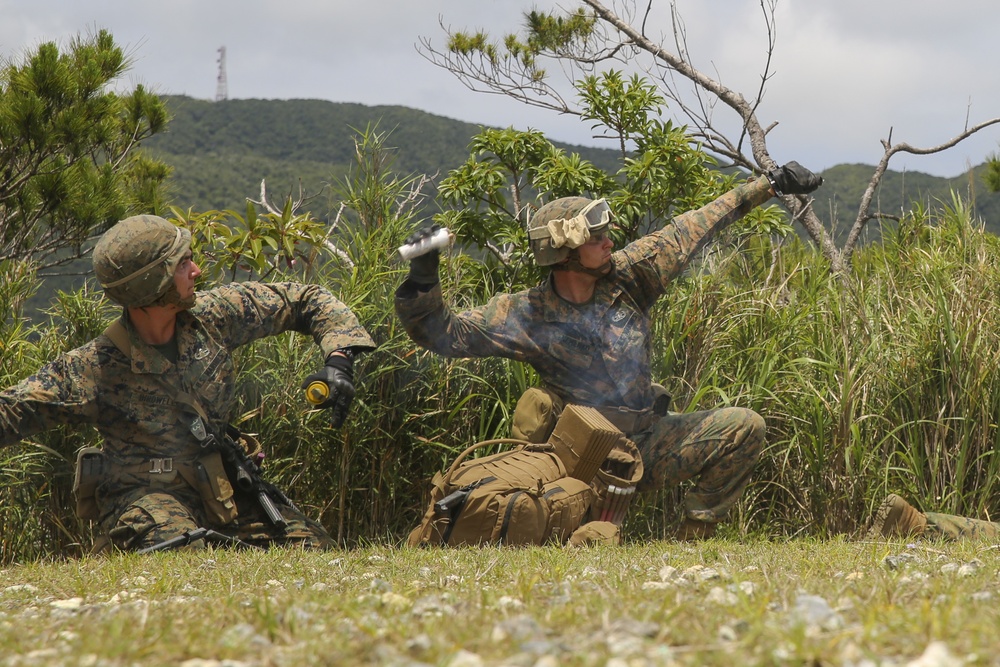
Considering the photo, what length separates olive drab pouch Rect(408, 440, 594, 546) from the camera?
14.9 feet

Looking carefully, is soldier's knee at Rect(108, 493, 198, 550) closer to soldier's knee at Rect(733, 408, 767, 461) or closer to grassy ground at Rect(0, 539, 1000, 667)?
grassy ground at Rect(0, 539, 1000, 667)

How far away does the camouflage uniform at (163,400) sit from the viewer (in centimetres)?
463

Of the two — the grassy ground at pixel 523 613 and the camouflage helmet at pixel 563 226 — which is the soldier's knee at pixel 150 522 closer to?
the grassy ground at pixel 523 613

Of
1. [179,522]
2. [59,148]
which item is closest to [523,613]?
[179,522]

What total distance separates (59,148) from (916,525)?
18.6ft

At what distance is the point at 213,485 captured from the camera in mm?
4746

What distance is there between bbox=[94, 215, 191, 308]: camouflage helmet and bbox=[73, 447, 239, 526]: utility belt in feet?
2.32

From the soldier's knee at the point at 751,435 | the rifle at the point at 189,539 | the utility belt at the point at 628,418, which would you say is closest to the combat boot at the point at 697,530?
the soldier's knee at the point at 751,435

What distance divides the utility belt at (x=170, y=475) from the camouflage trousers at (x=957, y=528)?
3.04 m

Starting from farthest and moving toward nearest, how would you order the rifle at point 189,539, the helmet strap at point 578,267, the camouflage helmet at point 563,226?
the helmet strap at point 578,267 → the camouflage helmet at point 563,226 → the rifle at point 189,539

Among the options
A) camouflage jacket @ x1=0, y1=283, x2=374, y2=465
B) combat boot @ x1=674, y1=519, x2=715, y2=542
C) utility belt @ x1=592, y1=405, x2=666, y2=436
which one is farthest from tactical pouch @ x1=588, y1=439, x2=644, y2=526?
camouflage jacket @ x1=0, y1=283, x2=374, y2=465

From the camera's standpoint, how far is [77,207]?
732cm

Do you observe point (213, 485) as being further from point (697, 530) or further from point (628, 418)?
point (697, 530)

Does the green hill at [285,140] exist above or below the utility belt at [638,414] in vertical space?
above
